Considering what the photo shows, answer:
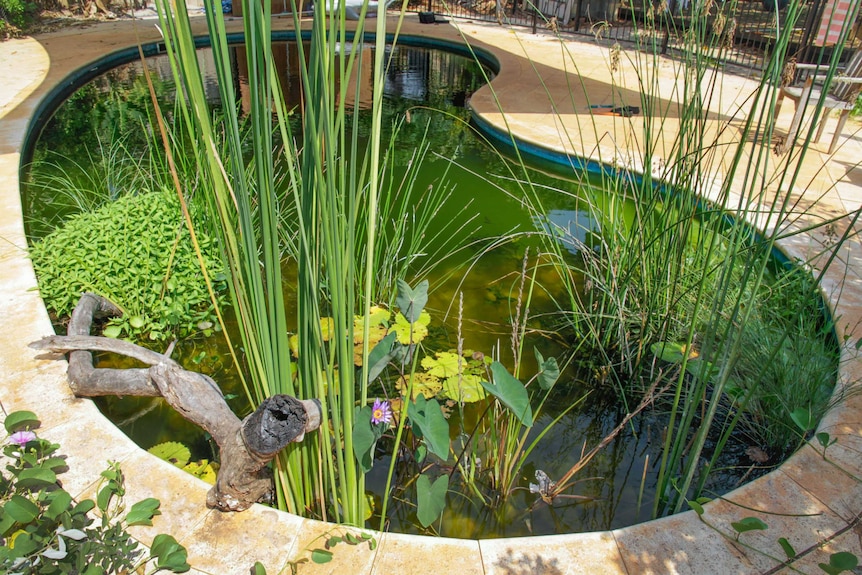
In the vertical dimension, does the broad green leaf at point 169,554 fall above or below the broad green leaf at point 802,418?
below

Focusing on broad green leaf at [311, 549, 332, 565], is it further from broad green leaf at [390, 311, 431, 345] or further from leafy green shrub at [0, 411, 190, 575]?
broad green leaf at [390, 311, 431, 345]

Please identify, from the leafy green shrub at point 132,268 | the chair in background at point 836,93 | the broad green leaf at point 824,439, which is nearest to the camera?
the broad green leaf at point 824,439

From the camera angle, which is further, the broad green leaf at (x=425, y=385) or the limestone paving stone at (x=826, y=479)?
the broad green leaf at (x=425, y=385)

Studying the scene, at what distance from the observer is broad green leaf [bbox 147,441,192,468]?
7.85ft

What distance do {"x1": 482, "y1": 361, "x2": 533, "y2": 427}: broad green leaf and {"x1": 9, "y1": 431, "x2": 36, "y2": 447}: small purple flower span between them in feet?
4.65

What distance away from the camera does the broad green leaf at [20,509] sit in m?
1.75

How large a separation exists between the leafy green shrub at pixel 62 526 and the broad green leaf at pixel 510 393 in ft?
3.23

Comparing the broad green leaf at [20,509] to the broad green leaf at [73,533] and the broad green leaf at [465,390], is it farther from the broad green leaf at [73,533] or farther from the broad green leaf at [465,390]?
the broad green leaf at [465,390]

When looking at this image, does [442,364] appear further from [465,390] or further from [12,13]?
[12,13]

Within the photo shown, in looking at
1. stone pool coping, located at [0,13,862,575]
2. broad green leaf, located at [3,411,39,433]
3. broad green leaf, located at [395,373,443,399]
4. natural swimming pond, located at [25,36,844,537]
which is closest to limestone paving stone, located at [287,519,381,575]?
stone pool coping, located at [0,13,862,575]

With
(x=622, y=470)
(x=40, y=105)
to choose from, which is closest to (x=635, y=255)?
(x=622, y=470)

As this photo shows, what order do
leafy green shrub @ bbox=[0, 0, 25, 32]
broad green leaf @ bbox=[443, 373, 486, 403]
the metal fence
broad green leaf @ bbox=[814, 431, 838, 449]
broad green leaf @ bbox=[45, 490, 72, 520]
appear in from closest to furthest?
broad green leaf @ bbox=[45, 490, 72, 520], broad green leaf @ bbox=[814, 431, 838, 449], broad green leaf @ bbox=[443, 373, 486, 403], leafy green shrub @ bbox=[0, 0, 25, 32], the metal fence

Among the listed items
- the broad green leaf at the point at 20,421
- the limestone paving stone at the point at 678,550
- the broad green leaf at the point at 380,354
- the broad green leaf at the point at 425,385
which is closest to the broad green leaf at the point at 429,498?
the broad green leaf at the point at 380,354

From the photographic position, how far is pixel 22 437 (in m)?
2.03
